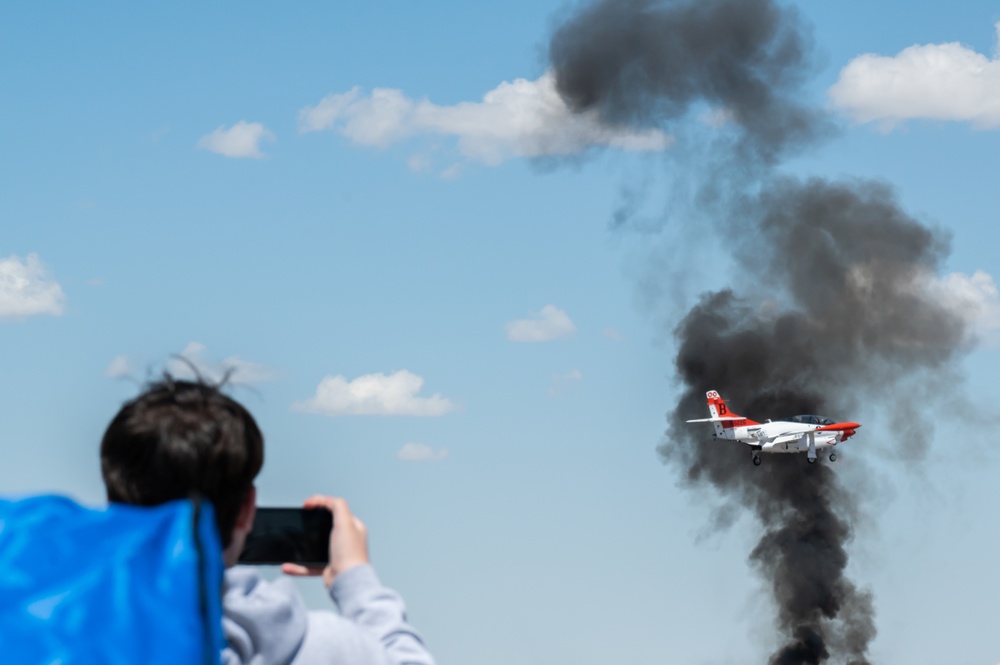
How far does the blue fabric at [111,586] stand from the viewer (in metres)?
3.94

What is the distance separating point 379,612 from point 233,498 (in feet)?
1.85

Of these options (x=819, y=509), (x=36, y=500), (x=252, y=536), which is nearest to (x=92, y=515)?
(x=36, y=500)

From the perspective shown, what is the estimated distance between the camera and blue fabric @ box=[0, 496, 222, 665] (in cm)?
394

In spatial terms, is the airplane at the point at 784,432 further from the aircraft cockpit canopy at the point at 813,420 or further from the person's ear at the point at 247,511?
the person's ear at the point at 247,511

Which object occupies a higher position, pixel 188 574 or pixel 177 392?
pixel 177 392

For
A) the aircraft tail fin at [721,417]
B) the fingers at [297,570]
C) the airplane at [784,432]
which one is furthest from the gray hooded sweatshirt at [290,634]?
the aircraft tail fin at [721,417]

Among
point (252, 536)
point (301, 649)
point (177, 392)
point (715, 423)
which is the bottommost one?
point (301, 649)

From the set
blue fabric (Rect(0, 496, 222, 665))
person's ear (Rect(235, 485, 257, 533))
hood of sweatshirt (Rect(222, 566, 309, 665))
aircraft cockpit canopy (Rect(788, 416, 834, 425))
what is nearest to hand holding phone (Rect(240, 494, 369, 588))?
person's ear (Rect(235, 485, 257, 533))

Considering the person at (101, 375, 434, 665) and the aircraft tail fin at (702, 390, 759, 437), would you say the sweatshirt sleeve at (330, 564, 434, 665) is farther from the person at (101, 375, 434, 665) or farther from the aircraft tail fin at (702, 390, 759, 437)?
the aircraft tail fin at (702, 390, 759, 437)

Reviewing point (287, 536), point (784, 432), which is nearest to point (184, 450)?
point (287, 536)

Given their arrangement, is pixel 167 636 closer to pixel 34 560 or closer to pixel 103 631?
pixel 103 631

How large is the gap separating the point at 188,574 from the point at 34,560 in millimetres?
431

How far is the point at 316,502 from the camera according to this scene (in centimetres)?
495

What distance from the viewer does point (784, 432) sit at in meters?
116
